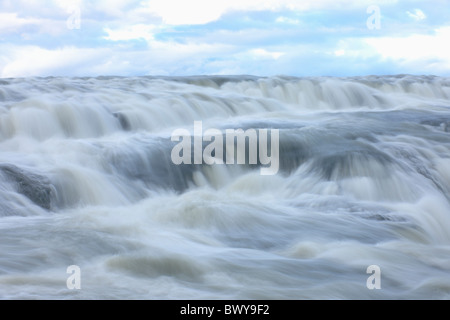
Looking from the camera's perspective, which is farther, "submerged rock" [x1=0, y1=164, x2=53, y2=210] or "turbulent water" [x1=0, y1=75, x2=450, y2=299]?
"submerged rock" [x1=0, y1=164, x2=53, y2=210]

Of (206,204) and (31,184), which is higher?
(31,184)

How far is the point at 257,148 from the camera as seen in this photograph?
33.4 feet

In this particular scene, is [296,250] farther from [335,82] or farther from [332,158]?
[335,82]

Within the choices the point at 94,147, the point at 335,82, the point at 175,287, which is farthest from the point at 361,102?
the point at 175,287

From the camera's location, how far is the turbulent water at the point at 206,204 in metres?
5.34

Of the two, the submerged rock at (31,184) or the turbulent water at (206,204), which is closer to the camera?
the turbulent water at (206,204)

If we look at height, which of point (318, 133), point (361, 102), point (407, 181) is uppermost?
point (361, 102)

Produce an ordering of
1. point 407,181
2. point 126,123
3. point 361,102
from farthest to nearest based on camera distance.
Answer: point 361,102 → point 126,123 → point 407,181

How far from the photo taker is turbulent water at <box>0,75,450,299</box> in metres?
5.34

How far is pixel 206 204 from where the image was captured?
24.9ft

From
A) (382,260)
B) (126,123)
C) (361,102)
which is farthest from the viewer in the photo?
(361,102)

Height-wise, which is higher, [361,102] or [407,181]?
[361,102]
